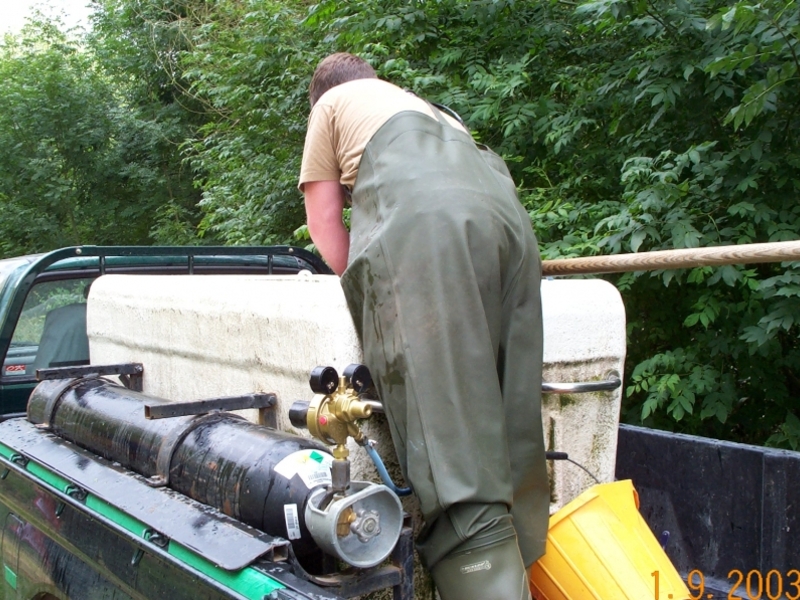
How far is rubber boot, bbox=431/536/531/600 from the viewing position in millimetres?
1728

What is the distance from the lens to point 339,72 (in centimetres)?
232

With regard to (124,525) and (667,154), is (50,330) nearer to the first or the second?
(124,525)

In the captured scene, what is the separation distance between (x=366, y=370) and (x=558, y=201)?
3.34 metres

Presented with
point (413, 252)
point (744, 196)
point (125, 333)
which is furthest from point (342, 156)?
point (744, 196)

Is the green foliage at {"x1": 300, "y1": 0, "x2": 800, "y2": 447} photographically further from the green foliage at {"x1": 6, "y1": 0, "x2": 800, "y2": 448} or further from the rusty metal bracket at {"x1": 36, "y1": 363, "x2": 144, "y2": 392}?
the rusty metal bracket at {"x1": 36, "y1": 363, "x2": 144, "y2": 392}

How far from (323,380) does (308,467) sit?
0.21 metres

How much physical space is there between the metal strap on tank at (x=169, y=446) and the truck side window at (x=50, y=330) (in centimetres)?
198

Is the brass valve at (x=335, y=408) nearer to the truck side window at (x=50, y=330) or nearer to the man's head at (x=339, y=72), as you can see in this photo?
the man's head at (x=339, y=72)

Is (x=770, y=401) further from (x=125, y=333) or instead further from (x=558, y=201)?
(x=125, y=333)

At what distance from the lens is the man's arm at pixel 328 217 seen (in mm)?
2191

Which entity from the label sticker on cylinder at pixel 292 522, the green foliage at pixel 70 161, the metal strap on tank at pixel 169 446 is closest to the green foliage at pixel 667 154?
the metal strap on tank at pixel 169 446

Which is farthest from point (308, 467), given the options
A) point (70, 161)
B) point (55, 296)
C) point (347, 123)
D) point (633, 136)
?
point (70, 161)

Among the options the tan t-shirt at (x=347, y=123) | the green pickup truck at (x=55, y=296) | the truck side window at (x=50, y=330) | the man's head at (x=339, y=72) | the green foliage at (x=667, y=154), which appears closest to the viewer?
the tan t-shirt at (x=347, y=123)
